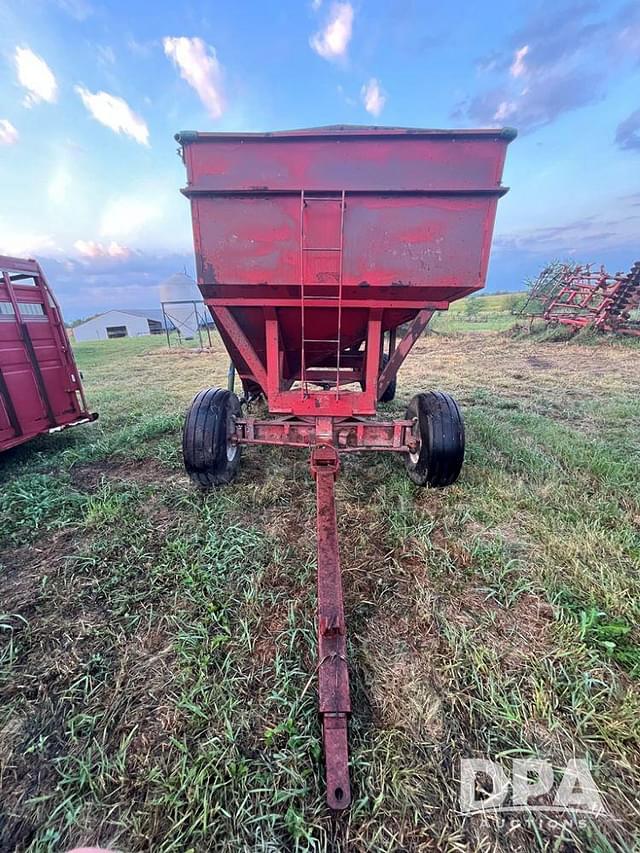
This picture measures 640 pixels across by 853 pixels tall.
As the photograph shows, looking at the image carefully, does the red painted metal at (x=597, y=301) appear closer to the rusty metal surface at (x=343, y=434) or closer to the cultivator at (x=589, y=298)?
the cultivator at (x=589, y=298)

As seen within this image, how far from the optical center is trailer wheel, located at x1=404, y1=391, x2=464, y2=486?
3.07 m

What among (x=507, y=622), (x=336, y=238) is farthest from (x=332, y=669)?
(x=336, y=238)

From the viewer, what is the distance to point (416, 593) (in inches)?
86.0

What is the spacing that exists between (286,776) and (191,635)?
81 centimetres

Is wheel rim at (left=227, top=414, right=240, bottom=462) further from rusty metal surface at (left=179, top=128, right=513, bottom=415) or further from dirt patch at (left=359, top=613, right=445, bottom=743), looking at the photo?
dirt patch at (left=359, top=613, right=445, bottom=743)

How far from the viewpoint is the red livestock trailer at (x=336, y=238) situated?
2.43m

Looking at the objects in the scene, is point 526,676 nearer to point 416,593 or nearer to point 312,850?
point 416,593

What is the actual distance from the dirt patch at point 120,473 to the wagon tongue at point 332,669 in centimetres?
213

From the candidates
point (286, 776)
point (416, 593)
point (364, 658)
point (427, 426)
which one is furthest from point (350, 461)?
point (286, 776)

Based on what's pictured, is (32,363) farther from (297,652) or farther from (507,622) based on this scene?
(507,622)

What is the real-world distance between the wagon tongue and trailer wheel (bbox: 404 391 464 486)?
123 cm

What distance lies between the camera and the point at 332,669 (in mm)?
1551

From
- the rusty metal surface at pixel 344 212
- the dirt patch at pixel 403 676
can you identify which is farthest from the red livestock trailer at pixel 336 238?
the dirt patch at pixel 403 676

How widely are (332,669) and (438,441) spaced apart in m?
1.99
